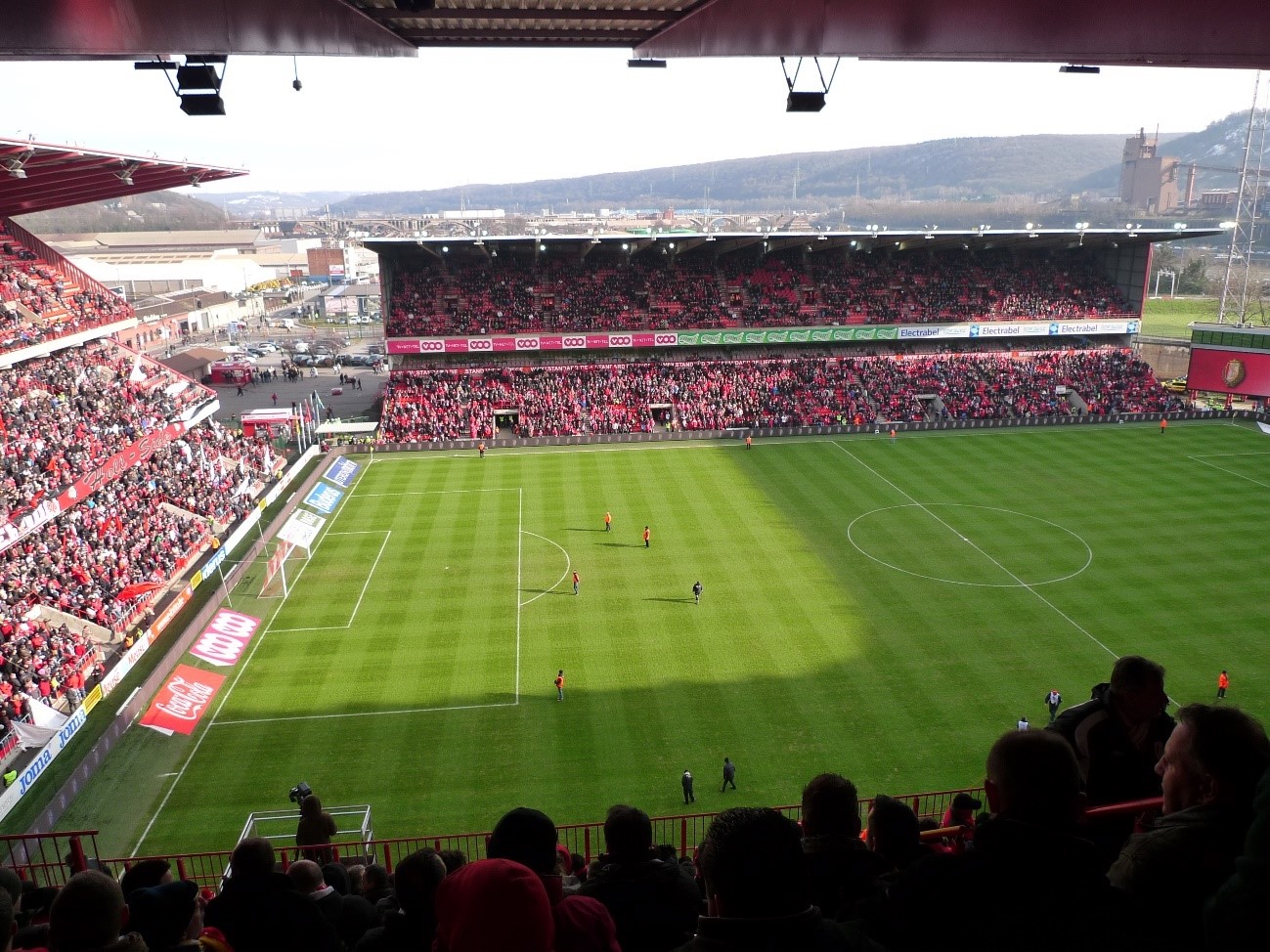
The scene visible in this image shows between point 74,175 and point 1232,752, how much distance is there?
3681 cm

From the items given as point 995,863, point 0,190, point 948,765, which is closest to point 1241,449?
point 948,765

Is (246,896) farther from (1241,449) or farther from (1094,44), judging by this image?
(1241,449)

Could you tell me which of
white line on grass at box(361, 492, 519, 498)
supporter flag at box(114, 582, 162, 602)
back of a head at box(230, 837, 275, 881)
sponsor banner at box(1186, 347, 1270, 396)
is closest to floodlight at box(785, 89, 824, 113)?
back of a head at box(230, 837, 275, 881)

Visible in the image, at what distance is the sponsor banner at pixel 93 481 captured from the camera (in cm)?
2373

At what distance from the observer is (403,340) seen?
49906mm

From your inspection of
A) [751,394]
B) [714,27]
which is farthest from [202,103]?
[751,394]

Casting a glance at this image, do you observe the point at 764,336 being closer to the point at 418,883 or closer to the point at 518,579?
the point at 518,579

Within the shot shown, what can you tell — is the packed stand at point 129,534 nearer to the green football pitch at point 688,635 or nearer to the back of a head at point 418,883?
the green football pitch at point 688,635

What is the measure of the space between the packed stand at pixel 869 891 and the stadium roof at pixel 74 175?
88.4ft

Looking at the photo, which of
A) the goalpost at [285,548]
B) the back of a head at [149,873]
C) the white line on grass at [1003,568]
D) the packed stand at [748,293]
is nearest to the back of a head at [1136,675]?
the back of a head at [149,873]

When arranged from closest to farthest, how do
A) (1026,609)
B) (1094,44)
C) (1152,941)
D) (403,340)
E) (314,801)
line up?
(1152,941)
(1094,44)
(314,801)
(1026,609)
(403,340)

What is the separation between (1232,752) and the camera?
3098mm

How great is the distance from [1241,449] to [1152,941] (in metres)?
49.3

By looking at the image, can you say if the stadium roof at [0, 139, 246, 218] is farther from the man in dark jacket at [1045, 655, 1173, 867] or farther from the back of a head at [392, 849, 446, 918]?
the man in dark jacket at [1045, 655, 1173, 867]
